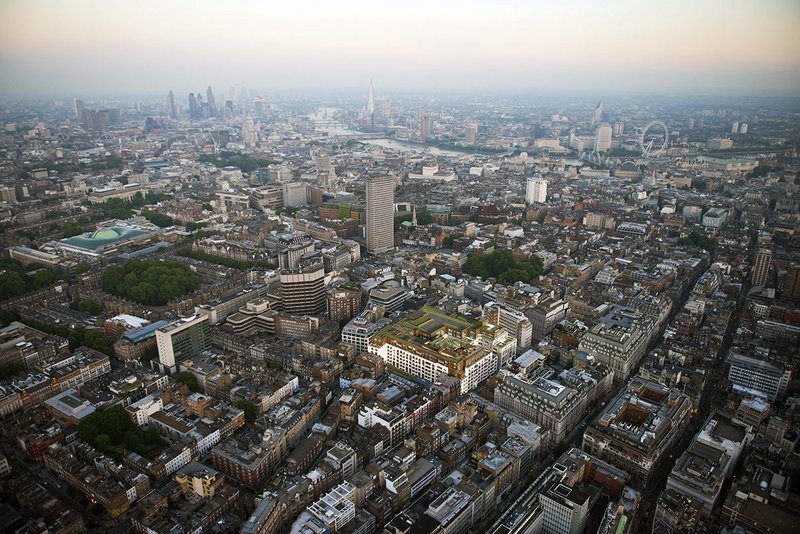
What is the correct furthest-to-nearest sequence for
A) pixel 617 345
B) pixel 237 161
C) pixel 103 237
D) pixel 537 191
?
pixel 237 161, pixel 537 191, pixel 103 237, pixel 617 345

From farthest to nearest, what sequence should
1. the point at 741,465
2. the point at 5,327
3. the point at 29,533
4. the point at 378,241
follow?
1. the point at 378,241
2. the point at 5,327
3. the point at 741,465
4. the point at 29,533

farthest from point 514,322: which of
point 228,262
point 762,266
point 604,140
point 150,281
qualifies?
point 604,140

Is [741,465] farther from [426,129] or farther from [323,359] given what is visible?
[426,129]

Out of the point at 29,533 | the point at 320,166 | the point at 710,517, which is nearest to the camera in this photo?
the point at 29,533

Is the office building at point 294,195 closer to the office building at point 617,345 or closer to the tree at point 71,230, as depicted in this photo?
the tree at point 71,230

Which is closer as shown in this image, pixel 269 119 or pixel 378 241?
pixel 378 241

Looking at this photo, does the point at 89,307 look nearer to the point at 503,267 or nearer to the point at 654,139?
the point at 503,267

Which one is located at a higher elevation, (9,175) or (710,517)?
(9,175)

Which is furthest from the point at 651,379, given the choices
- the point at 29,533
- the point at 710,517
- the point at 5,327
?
the point at 5,327
